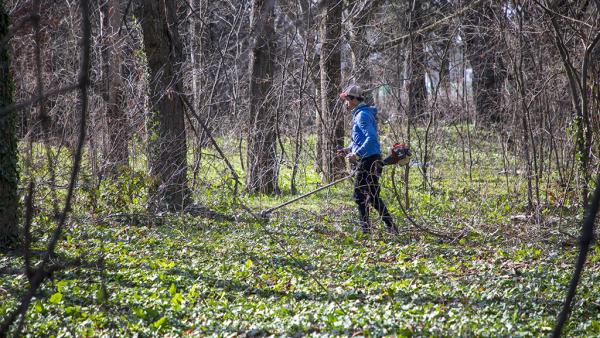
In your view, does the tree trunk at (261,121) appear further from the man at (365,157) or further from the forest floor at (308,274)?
the man at (365,157)

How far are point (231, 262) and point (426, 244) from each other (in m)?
2.38

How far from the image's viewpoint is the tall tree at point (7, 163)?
24.5ft

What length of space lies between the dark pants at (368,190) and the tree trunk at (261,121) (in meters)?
3.49

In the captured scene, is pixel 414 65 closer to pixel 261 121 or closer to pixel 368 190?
pixel 261 121

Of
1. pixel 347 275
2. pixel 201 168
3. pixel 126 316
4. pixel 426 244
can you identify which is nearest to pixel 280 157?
pixel 201 168

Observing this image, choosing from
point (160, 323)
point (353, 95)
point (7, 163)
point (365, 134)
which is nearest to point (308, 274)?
point (160, 323)

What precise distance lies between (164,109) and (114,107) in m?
0.99

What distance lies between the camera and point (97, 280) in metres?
6.81

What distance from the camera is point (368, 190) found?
9047 millimetres

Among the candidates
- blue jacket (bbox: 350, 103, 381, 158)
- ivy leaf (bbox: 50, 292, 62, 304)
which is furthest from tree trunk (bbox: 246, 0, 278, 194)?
ivy leaf (bbox: 50, 292, 62, 304)

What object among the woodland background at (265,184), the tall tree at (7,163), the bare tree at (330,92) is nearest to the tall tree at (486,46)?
the woodland background at (265,184)

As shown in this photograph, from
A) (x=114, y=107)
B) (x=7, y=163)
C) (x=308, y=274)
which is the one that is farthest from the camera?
(x=114, y=107)

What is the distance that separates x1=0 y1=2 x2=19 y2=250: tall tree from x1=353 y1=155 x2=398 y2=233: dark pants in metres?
3.99

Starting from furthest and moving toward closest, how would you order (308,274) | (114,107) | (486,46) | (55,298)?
1. (486,46)
2. (114,107)
3. (308,274)
4. (55,298)
